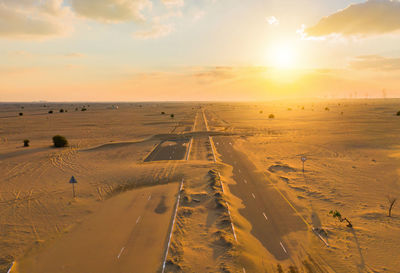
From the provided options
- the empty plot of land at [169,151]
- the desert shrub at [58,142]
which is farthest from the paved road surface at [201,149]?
the desert shrub at [58,142]

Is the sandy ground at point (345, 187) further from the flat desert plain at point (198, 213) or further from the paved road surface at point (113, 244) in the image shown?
the paved road surface at point (113, 244)

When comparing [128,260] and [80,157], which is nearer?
[128,260]

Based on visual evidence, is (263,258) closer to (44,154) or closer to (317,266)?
(317,266)

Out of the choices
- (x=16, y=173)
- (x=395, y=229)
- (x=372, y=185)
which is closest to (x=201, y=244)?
(x=395, y=229)

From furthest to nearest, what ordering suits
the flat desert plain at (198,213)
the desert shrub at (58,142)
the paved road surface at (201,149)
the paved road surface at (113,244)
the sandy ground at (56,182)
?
the desert shrub at (58,142) → the paved road surface at (201,149) → the sandy ground at (56,182) → the flat desert plain at (198,213) → the paved road surface at (113,244)

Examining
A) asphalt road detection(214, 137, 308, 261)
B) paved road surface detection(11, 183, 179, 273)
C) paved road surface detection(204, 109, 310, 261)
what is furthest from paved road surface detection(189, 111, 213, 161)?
paved road surface detection(11, 183, 179, 273)

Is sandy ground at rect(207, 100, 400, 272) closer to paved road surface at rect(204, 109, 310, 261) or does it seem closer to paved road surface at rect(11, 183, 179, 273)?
paved road surface at rect(204, 109, 310, 261)
